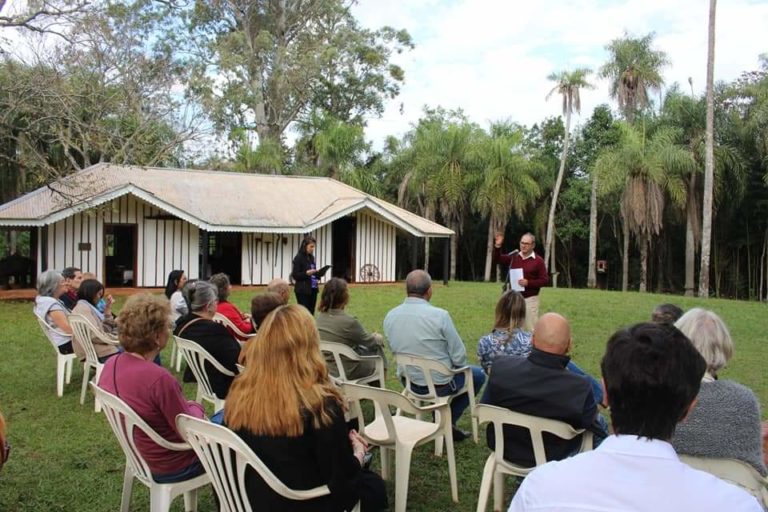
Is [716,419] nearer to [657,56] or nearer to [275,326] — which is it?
[275,326]

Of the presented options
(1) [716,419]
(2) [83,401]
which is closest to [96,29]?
(2) [83,401]

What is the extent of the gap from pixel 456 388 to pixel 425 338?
48 cm

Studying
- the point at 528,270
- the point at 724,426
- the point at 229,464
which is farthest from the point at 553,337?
the point at 528,270

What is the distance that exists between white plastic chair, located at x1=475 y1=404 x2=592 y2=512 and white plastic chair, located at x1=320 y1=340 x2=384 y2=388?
171 cm

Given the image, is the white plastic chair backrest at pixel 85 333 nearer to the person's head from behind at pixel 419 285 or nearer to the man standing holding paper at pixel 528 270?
the person's head from behind at pixel 419 285

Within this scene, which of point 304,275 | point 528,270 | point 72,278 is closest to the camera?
point 72,278

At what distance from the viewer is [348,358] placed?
17.7 feet

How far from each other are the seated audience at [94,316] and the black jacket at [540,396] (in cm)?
414

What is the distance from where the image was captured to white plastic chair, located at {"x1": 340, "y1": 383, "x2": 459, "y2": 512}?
3707 mm

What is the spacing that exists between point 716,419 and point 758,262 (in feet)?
95.0

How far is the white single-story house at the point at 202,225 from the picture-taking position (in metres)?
18.4

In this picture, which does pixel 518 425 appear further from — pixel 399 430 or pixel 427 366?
pixel 427 366

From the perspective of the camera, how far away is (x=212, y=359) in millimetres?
4883

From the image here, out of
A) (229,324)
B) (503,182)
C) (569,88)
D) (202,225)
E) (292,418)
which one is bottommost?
(229,324)
